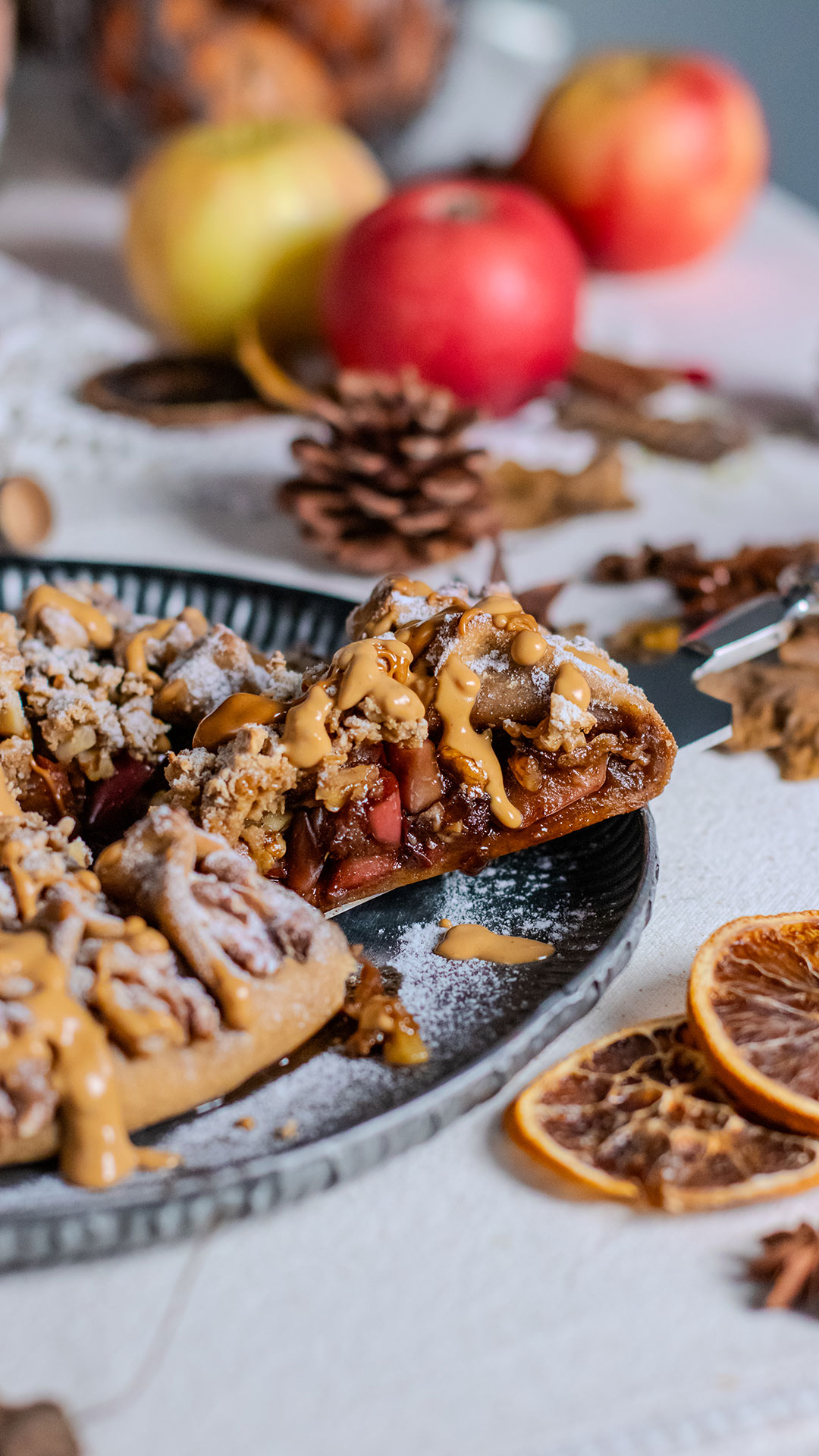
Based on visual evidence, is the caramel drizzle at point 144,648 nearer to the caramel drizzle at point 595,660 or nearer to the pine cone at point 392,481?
the caramel drizzle at point 595,660

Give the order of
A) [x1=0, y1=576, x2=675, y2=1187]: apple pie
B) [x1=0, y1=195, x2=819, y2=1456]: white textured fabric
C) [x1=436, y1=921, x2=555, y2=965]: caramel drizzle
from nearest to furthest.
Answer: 1. [x1=0, y1=195, x2=819, y2=1456]: white textured fabric
2. [x1=0, y1=576, x2=675, y2=1187]: apple pie
3. [x1=436, y1=921, x2=555, y2=965]: caramel drizzle

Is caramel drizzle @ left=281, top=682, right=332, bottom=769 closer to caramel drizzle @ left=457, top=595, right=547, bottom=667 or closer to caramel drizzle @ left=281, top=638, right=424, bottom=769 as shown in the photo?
caramel drizzle @ left=281, top=638, right=424, bottom=769

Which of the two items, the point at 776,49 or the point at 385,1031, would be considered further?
the point at 776,49

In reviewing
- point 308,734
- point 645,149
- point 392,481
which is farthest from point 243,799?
point 645,149

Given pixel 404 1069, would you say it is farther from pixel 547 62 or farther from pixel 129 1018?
pixel 547 62

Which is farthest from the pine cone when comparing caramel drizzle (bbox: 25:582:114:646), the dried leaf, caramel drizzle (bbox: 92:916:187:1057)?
caramel drizzle (bbox: 92:916:187:1057)


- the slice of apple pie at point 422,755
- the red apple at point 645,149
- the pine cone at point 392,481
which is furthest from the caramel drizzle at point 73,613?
the red apple at point 645,149
